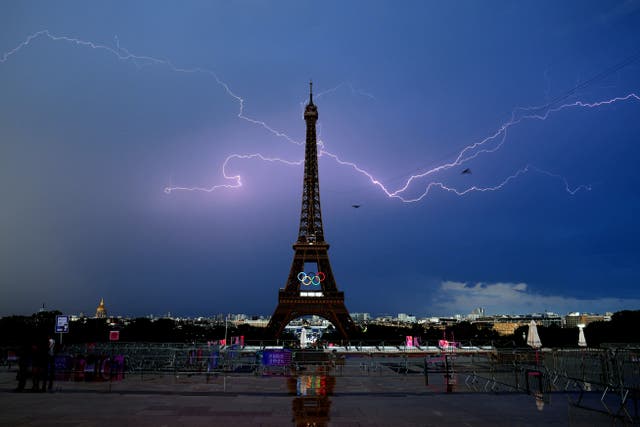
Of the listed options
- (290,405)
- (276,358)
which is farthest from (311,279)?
(290,405)

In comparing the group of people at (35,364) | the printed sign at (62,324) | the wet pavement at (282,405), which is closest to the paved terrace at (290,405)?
the wet pavement at (282,405)

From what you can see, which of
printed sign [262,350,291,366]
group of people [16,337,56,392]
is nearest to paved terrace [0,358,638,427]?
group of people [16,337,56,392]

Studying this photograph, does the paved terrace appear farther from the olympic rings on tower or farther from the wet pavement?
the olympic rings on tower

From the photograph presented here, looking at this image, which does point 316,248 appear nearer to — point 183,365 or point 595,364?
point 183,365

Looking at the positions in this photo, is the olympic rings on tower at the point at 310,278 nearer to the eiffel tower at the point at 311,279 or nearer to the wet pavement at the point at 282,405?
the eiffel tower at the point at 311,279

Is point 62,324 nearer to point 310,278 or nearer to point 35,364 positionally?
point 35,364

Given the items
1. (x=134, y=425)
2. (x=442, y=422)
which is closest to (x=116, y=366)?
(x=134, y=425)
